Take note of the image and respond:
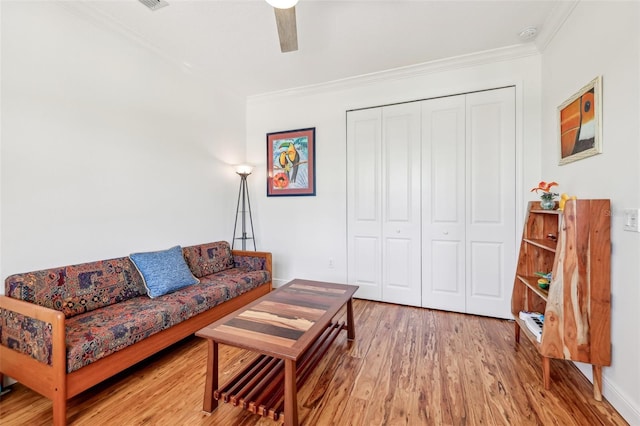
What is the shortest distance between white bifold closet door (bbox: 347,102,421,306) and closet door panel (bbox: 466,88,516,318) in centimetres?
53

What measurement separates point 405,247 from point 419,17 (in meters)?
2.21

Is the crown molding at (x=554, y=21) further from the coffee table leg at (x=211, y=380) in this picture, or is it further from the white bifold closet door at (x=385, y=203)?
the coffee table leg at (x=211, y=380)

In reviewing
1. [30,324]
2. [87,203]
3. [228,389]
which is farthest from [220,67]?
[228,389]

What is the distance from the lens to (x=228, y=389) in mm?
1537

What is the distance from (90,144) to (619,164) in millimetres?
3622

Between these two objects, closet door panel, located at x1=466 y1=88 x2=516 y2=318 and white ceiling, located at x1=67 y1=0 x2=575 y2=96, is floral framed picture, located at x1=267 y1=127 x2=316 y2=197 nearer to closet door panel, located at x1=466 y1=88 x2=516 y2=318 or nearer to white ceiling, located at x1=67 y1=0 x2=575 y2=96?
white ceiling, located at x1=67 y1=0 x2=575 y2=96

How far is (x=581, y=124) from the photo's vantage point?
1858 mm

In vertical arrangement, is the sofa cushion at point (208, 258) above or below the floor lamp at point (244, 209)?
below

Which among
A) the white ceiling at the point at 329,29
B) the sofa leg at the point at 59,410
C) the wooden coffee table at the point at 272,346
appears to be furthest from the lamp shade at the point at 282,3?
the sofa leg at the point at 59,410

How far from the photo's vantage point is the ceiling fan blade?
152 cm

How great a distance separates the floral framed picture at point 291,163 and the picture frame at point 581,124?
8.10 feet

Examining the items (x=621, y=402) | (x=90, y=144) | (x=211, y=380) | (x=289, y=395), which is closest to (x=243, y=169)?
(x=90, y=144)

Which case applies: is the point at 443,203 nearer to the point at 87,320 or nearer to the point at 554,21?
the point at 554,21

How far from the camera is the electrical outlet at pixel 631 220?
1.36 m
